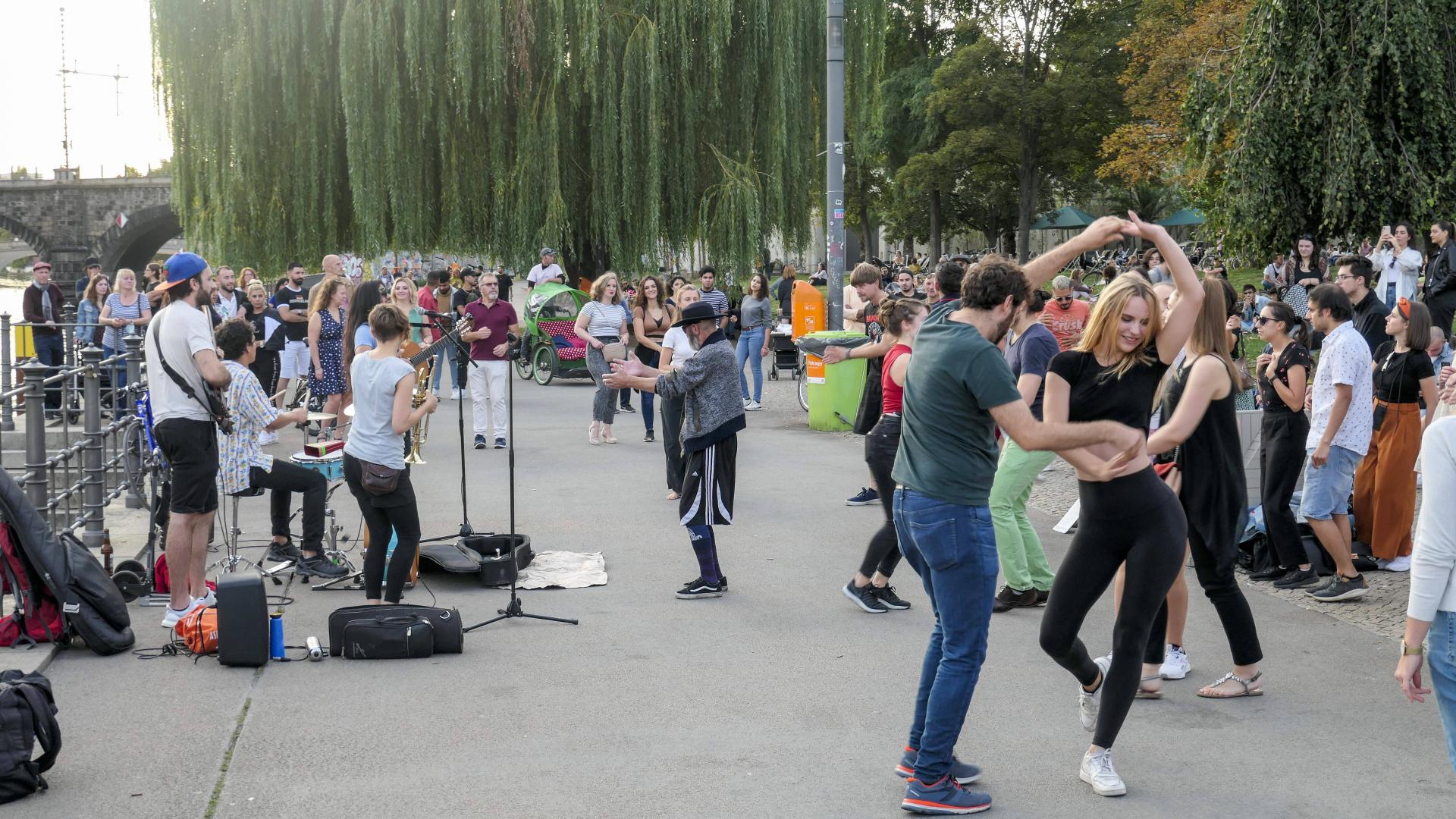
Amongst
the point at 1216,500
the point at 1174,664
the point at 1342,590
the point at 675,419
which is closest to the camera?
the point at 1216,500

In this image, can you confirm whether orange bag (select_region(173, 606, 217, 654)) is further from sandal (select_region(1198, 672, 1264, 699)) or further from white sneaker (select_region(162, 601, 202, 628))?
sandal (select_region(1198, 672, 1264, 699))

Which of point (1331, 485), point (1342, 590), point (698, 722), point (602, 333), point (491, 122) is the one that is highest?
point (491, 122)

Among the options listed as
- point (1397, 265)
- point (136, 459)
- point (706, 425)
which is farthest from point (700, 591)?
point (1397, 265)

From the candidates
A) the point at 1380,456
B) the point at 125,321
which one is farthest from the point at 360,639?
the point at 125,321

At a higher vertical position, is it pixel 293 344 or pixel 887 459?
pixel 293 344

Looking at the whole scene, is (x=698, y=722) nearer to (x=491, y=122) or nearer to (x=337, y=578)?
(x=337, y=578)

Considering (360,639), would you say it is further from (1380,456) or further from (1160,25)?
(1160,25)

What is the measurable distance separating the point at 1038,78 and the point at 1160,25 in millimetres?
11637

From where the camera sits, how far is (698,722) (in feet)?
18.0

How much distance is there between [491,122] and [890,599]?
16.2 metres

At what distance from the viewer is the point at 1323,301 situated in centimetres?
706

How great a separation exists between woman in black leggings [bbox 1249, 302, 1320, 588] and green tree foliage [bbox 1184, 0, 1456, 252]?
12.2 metres

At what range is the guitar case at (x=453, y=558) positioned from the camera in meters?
7.98

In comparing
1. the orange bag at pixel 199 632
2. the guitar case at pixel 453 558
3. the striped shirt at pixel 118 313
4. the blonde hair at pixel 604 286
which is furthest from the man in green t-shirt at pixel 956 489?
the striped shirt at pixel 118 313
